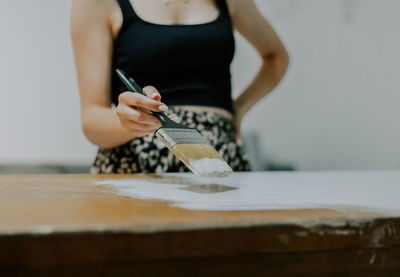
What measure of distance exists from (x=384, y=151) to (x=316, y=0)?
0.50 metres

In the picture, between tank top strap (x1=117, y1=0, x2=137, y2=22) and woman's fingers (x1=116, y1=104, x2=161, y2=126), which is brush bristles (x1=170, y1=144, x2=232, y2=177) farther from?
tank top strap (x1=117, y1=0, x2=137, y2=22)

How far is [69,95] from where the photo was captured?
1.33 meters

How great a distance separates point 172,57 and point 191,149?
10.4 inches

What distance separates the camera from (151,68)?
27.0 inches

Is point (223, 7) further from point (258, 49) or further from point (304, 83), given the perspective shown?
point (304, 83)

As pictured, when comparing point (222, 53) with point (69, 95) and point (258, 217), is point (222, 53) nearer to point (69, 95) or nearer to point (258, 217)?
point (258, 217)

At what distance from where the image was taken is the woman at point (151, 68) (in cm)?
67

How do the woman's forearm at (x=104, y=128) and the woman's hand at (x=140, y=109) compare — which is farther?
the woman's forearm at (x=104, y=128)

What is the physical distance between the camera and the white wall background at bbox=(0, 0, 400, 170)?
1.24 meters

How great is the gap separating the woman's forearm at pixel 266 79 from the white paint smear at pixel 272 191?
0.34m

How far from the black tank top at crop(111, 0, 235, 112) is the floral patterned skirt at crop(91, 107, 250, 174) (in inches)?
1.1

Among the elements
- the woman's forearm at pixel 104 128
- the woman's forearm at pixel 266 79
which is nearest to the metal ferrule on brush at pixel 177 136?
the woman's forearm at pixel 104 128

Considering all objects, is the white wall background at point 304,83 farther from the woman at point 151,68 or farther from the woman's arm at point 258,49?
the woman at point 151,68

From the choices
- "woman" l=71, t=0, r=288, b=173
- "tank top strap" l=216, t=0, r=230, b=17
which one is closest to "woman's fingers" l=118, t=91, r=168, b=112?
"woman" l=71, t=0, r=288, b=173
